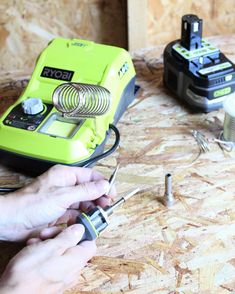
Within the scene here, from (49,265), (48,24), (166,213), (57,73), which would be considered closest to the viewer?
(49,265)

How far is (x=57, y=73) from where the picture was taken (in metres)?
0.84

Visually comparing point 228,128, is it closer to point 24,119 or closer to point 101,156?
point 101,156

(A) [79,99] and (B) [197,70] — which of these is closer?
(A) [79,99]

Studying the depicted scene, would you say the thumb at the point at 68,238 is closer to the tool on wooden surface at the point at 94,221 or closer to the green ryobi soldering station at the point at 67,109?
the tool on wooden surface at the point at 94,221

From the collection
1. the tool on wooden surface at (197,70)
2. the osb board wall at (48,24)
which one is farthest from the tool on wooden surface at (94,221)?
the osb board wall at (48,24)

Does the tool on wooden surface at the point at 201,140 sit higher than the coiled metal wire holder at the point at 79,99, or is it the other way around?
the coiled metal wire holder at the point at 79,99

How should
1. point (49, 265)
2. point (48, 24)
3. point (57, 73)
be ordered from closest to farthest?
point (49, 265) → point (57, 73) → point (48, 24)

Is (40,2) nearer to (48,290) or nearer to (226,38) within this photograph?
(226,38)

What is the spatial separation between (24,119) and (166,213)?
28cm

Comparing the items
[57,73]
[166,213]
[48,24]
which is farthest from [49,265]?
[48,24]

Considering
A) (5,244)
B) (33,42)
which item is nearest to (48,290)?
(5,244)

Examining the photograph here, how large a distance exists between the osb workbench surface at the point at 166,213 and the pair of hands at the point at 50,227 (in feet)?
0.16

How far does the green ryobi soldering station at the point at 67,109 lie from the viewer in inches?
29.1

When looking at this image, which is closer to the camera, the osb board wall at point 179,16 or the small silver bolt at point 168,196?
the small silver bolt at point 168,196
